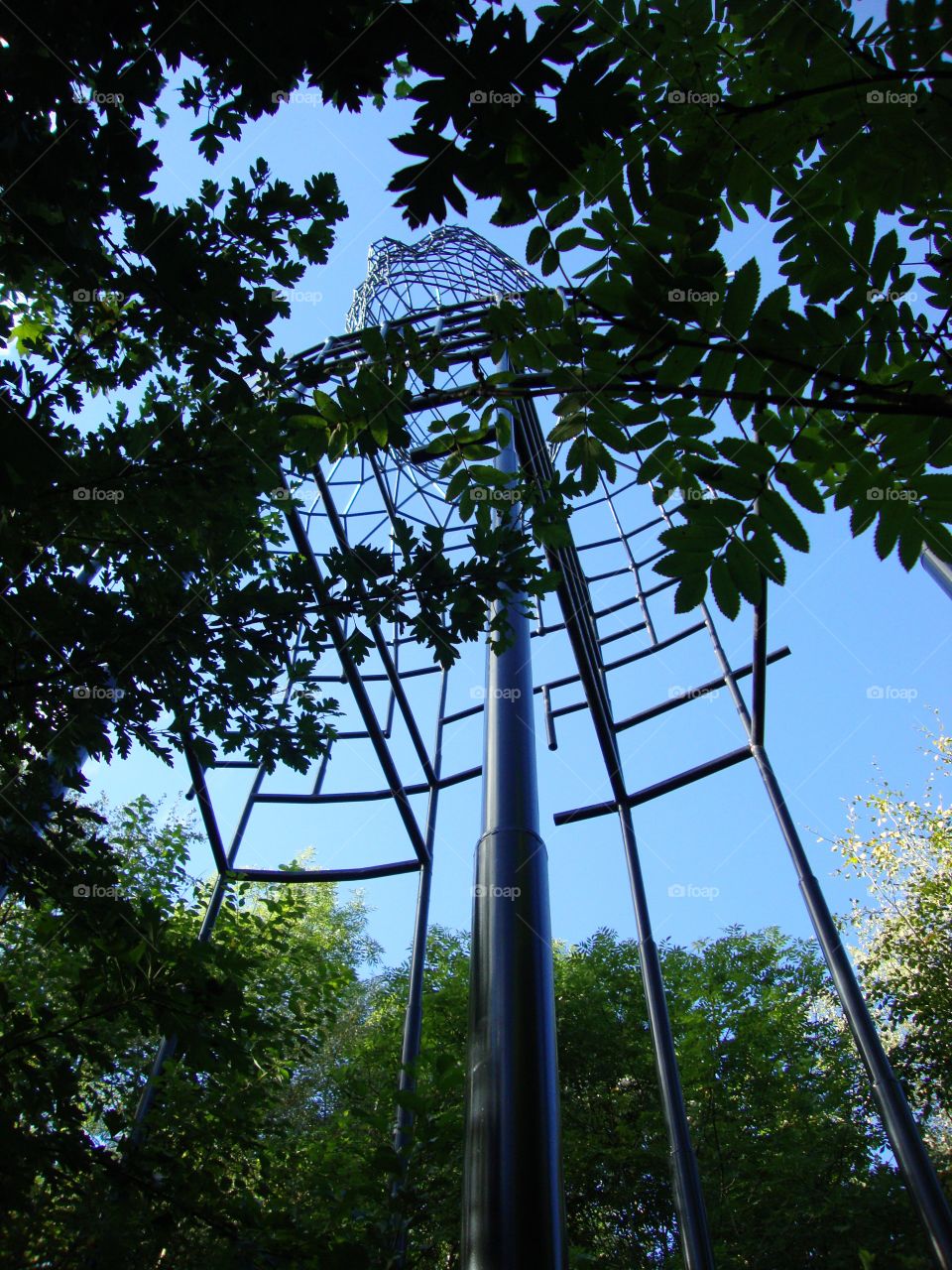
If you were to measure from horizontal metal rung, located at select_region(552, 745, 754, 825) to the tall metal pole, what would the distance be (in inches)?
136

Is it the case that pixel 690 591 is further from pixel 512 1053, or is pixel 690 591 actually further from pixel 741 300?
pixel 512 1053

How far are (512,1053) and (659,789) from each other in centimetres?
458

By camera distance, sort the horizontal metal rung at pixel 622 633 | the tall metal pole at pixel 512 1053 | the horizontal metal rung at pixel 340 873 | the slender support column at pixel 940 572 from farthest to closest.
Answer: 1. the horizontal metal rung at pixel 622 633
2. the horizontal metal rung at pixel 340 873
3. the slender support column at pixel 940 572
4. the tall metal pole at pixel 512 1053

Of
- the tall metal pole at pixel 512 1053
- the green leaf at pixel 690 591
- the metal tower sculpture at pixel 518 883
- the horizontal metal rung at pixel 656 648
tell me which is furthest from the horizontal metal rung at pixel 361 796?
the green leaf at pixel 690 591

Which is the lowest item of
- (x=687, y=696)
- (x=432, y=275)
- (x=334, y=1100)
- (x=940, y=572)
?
(x=940, y=572)

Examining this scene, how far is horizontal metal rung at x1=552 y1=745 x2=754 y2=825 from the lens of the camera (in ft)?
20.4

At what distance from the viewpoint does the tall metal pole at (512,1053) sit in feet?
6.17

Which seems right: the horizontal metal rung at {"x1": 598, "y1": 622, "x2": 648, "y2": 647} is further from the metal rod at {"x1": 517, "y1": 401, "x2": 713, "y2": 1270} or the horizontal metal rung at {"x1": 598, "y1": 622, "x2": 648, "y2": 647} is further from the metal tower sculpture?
the metal rod at {"x1": 517, "y1": 401, "x2": 713, "y2": 1270}

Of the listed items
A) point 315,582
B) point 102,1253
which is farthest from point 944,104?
point 102,1253

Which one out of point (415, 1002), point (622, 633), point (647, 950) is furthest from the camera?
point (622, 633)

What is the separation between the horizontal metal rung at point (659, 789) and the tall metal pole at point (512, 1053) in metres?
3.44

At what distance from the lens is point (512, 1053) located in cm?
221

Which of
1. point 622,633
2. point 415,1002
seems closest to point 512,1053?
point 415,1002

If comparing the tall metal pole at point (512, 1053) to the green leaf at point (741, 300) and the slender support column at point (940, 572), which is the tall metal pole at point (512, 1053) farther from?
the slender support column at point (940, 572)
